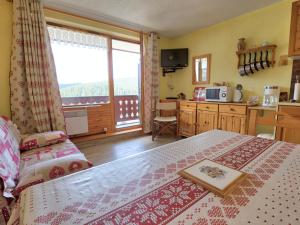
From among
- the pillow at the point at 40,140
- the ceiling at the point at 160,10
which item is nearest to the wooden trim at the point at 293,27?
the ceiling at the point at 160,10

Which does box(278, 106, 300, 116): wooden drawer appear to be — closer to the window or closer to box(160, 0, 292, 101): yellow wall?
box(160, 0, 292, 101): yellow wall

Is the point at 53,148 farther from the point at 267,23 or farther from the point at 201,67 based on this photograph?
the point at 267,23

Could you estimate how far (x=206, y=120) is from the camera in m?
3.30

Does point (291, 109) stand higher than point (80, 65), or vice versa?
point (80, 65)

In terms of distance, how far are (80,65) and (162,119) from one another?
203cm

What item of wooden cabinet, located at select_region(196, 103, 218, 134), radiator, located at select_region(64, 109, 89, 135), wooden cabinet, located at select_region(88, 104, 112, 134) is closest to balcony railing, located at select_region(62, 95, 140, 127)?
wooden cabinet, located at select_region(88, 104, 112, 134)

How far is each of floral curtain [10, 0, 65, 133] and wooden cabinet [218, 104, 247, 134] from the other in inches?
113

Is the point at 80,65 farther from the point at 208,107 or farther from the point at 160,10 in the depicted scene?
the point at 208,107

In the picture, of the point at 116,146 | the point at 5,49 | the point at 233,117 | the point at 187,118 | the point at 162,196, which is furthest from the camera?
the point at 187,118

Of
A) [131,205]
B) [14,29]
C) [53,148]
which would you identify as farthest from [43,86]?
[131,205]

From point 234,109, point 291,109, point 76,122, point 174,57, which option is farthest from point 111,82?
point 291,109

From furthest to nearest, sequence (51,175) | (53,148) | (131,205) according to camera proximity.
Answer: (53,148) → (51,175) → (131,205)

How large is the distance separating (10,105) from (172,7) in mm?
2948

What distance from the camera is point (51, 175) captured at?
4.77 feet
